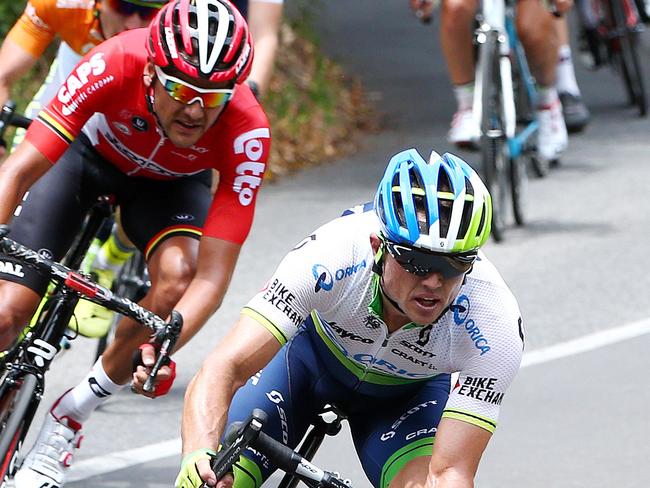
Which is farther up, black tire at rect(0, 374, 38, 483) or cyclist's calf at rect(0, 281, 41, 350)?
cyclist's calf at rect(0, 281, 41, 350)

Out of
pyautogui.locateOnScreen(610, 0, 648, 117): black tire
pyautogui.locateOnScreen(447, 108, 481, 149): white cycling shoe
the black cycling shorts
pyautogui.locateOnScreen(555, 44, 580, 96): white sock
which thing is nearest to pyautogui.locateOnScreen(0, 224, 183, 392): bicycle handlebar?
the black cycling shorts

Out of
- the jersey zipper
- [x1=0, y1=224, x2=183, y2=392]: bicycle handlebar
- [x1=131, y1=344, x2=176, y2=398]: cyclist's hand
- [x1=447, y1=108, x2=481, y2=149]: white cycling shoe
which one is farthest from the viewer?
[x1=447, y1=108, x2=481, y2=149]: white cycling shoe

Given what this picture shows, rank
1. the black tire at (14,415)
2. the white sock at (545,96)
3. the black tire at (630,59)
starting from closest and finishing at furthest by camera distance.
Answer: the black tire at (14,415), the white sock at (545,96), the black tire at (630,59)

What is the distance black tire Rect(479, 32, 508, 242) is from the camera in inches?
371

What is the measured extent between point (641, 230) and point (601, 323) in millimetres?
1929

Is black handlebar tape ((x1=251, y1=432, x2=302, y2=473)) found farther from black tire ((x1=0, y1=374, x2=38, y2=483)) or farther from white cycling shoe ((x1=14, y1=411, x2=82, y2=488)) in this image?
white cycling shoe ((x1=14, y1=411, x2=82, y2=488))

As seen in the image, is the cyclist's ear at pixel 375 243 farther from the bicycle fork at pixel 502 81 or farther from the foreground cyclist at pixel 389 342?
the bicycle fork at pixel 502 81

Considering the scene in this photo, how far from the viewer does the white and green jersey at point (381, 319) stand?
172 inches

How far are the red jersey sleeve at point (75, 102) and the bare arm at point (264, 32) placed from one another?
1.95m

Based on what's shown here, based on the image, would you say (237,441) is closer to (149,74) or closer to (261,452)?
(261,452)

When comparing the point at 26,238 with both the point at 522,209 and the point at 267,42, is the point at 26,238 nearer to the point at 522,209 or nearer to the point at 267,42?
the point at 267,42

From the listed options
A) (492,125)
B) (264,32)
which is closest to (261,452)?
(264,32)

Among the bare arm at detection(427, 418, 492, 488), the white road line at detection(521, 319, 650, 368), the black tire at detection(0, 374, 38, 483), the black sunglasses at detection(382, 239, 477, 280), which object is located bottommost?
the white road line at detection(521, 319, 650, 368)

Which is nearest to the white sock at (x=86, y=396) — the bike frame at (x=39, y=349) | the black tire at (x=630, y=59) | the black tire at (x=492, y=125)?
the bike frame at (x=39, y=349)
